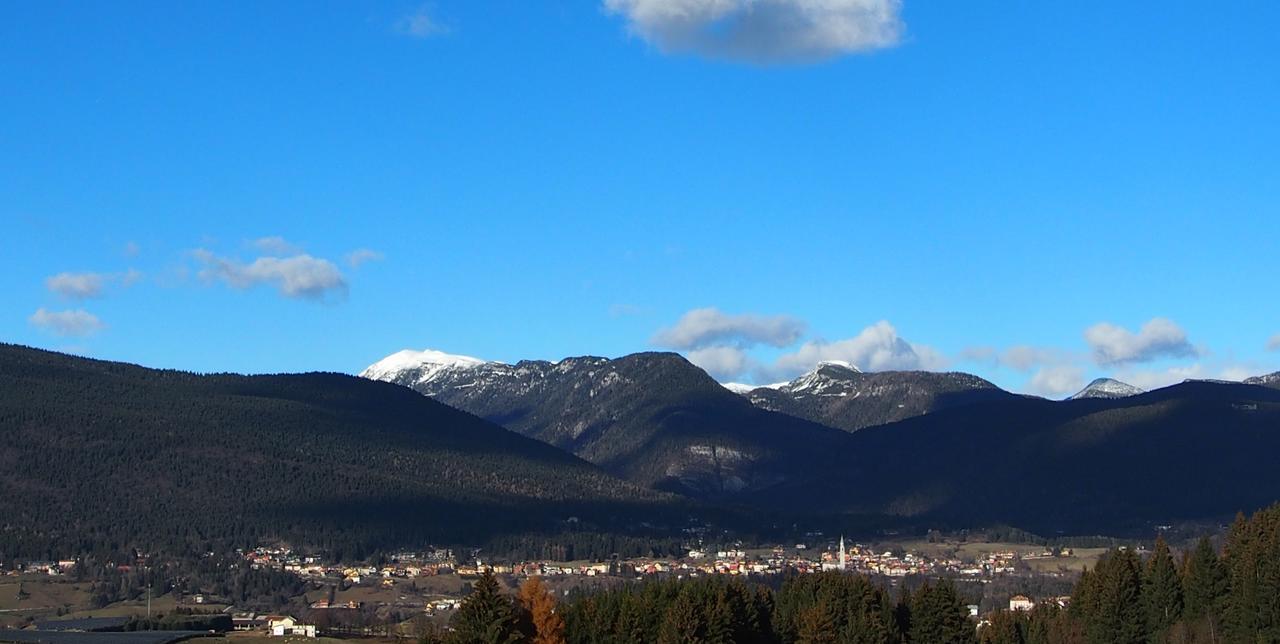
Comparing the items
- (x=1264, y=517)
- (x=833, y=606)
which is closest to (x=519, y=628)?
(x=833, y=606)

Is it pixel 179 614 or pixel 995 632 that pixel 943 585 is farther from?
pixel 179 614

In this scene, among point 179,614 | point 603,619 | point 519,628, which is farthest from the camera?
point 179,614

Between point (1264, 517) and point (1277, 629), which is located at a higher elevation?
point (1264, 517)

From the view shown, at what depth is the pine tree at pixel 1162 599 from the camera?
4798 inches

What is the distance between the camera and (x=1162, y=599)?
403 ft

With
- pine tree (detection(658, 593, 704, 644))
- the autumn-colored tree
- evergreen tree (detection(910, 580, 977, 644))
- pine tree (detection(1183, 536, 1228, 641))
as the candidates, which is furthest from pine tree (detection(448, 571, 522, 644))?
pine tree (detection(1183, 536, 1228, 641))

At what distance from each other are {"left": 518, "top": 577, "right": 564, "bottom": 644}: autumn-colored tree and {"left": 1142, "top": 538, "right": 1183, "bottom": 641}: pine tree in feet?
121

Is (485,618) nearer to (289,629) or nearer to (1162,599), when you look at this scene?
(1162,599)

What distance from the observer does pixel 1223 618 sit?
118 meters

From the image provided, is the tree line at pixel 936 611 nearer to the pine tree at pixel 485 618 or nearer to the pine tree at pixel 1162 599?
the pine tree at pixel 1162 599

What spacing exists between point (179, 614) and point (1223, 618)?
91097mm

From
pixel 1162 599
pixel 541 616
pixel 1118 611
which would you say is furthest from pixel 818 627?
pixel 1162 599

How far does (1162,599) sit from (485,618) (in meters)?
47.2

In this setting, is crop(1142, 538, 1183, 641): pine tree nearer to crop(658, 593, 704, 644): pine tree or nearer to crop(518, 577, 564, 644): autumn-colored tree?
crop(658, 593, 704, 644): pine tree
